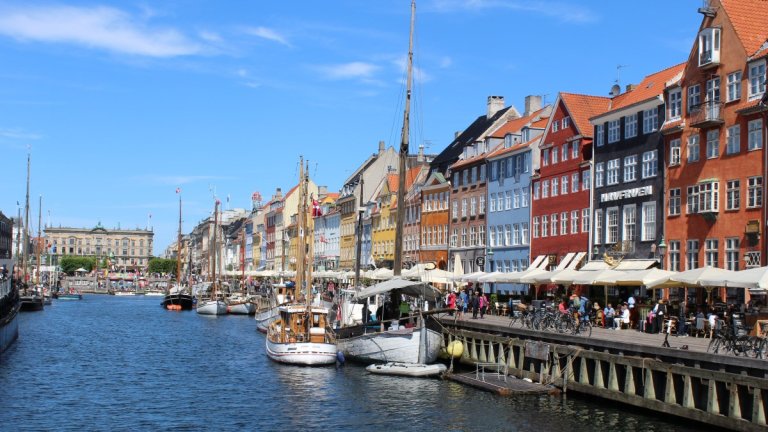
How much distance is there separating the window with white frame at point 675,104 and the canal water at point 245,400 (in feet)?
70.1

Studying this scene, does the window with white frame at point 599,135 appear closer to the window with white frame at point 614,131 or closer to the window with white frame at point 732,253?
the window with white frame at point 614,131

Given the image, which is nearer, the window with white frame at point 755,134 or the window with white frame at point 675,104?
the window with white frame at point 755,134

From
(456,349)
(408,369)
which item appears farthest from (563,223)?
(408,369)

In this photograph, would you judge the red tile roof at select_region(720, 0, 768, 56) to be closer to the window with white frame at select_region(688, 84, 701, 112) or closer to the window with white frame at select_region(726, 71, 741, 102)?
the window with white frame at select_region(726, 71, 741, 102)

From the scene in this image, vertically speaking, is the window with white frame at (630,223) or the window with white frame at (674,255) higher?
the window with white frame at (630,223)

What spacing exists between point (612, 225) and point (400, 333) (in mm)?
20456

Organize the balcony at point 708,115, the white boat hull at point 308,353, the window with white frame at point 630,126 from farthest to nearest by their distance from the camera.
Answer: the window with white frame at point 630,126 < the balcony at point 708,115 < the white boat hull at point 308,353

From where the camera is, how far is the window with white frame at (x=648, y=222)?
53.6 meters

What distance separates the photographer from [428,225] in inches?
3492

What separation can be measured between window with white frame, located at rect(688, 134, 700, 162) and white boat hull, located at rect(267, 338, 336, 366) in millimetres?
20692

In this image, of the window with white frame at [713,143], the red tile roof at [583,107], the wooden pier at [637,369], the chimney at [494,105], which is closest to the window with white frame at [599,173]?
the red tile roof at [583,107]

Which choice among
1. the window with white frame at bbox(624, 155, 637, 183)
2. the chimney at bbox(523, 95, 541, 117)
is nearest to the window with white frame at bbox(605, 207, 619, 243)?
the window with white frame at bbox(624, 155, 637, 183)

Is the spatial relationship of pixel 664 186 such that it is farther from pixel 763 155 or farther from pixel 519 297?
pixel 519 297

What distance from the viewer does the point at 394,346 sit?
4303 centimetres
